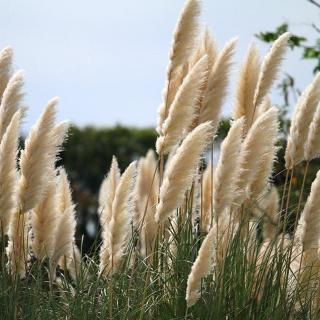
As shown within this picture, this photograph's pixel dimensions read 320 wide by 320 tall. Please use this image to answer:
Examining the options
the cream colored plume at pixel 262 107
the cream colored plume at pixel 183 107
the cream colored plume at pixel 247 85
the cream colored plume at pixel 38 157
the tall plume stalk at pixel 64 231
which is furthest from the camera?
the cream colored plume at pixel 262 107

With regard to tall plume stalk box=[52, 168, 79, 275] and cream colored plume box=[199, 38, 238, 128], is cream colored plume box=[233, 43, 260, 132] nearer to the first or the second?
cream colored plume box=[199, 38, 238, 128]

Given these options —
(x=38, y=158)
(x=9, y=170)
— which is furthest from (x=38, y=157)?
(x=9, y=170)

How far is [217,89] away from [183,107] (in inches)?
26.3

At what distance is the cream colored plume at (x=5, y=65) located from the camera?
18.8 feet

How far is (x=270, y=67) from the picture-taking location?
580 cm

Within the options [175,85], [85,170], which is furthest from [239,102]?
[85,170]

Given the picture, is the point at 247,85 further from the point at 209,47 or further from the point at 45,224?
the point at 45,224

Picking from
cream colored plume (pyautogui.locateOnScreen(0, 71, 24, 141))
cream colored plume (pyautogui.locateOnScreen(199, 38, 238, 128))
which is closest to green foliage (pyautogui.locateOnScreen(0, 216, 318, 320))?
cream colored plume (pyautogui.locateOnScreen(199, 38, 238, 128))

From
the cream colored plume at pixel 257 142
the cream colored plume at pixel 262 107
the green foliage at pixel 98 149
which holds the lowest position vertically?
the cream colored plume at pixel 257 142

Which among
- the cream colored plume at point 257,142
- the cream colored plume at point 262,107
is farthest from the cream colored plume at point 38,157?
A: the cream colored plume at point 262,107

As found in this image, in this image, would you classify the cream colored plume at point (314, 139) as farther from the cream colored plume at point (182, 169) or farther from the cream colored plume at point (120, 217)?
the cream colored plume at point (120, 217)

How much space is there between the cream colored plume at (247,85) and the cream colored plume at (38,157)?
4.36 feet

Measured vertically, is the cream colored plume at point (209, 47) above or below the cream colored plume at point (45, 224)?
above

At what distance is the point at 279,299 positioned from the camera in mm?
5320
